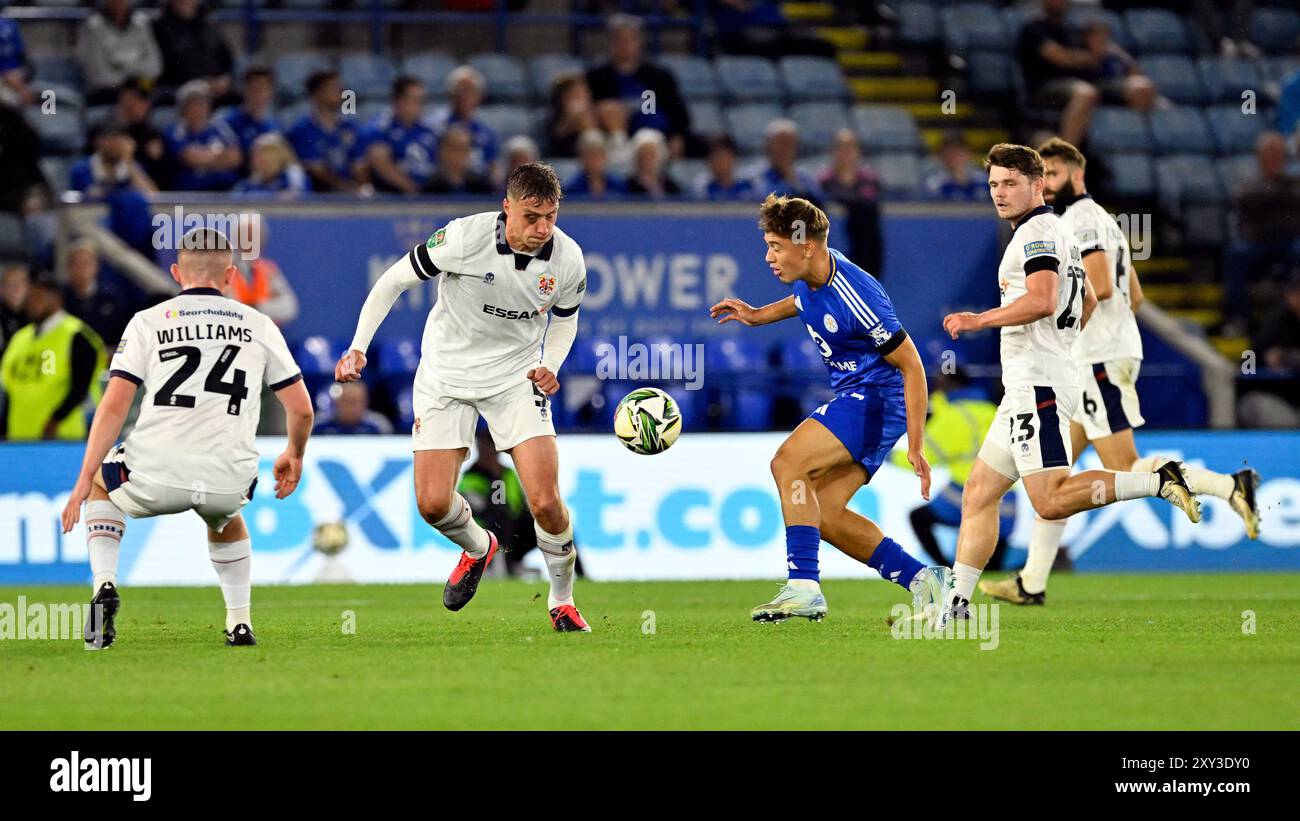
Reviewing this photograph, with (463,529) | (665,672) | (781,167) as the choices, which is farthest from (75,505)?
(781,167)

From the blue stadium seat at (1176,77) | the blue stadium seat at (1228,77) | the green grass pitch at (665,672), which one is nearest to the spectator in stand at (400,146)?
the green grass pitch at (665,672)

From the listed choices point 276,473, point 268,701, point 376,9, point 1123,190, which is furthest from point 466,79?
point 268,701

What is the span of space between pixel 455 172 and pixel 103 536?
8.63 meters

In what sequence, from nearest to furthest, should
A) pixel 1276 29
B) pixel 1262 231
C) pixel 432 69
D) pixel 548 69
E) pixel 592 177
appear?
pixel 592 177 → pixel 1262 231 → pixel 432 69 → pixel 548 69 → pixel 1276 29

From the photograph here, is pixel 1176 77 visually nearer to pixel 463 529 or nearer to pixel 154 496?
pixel 463 529

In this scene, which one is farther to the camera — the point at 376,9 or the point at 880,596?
the point at 376,9

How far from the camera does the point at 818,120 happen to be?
65.2 ft

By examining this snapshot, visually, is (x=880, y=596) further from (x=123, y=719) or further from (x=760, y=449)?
(x=123, y=719)

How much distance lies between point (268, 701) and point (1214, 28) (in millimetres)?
18583

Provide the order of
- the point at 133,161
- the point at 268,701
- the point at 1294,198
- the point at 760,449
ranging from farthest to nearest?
the point at 1294,198, the point at 133,161, the point at 760,449, the point at 268,701

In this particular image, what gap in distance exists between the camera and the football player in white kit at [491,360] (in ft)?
30.2

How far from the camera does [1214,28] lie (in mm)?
22625

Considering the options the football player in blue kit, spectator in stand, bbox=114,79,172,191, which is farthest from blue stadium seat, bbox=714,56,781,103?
the football player in blue kit

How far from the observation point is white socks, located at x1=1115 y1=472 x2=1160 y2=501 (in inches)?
369
